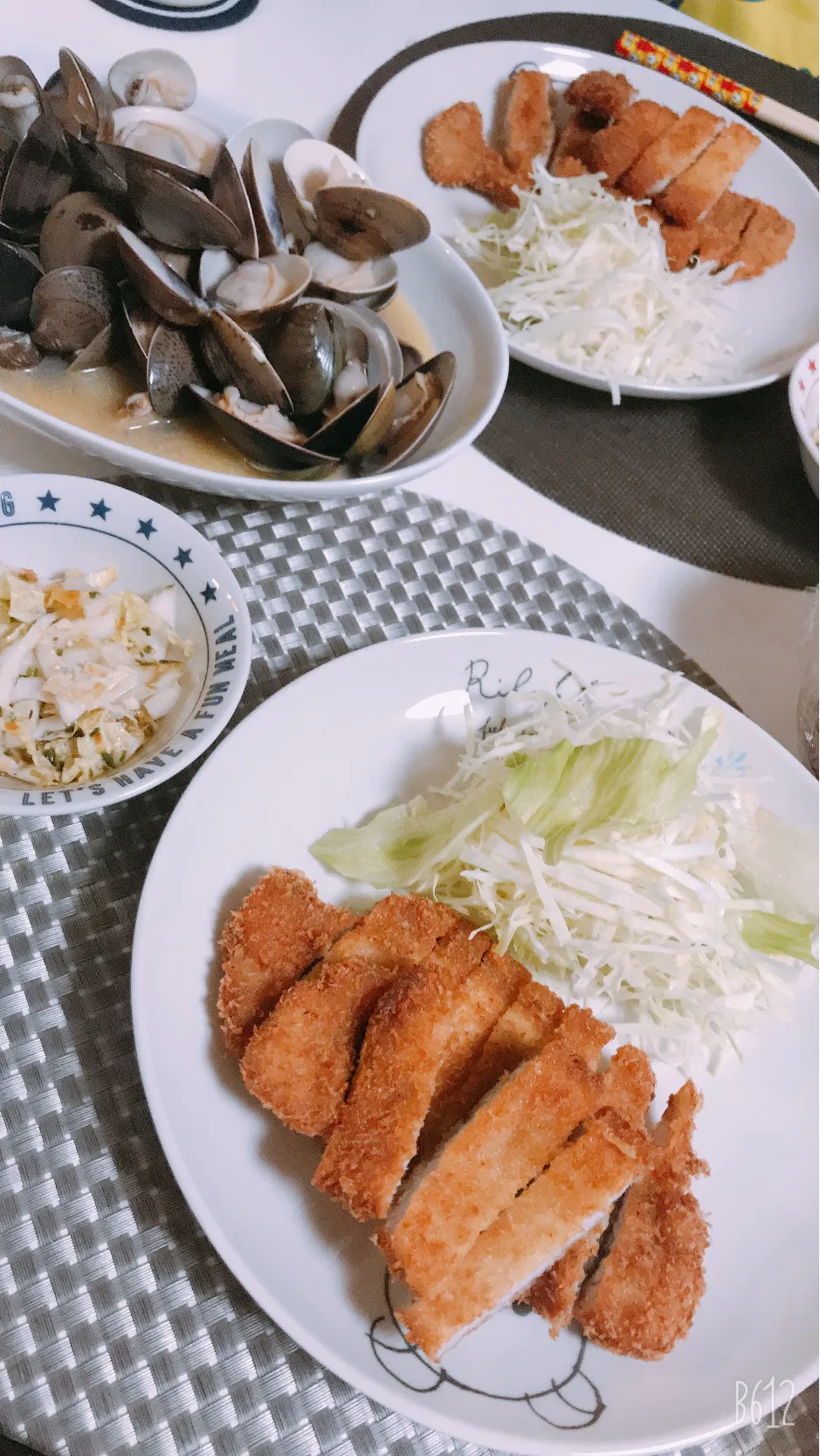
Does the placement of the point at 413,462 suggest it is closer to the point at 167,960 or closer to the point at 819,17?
the point at 167,960

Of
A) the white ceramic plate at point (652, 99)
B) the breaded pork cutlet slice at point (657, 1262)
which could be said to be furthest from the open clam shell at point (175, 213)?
the breaded pork cutlet slice at point (657, 1262)

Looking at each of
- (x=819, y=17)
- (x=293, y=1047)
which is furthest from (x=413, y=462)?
Result: (x=819, y=17)

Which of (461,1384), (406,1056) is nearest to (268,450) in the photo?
(406,1056)

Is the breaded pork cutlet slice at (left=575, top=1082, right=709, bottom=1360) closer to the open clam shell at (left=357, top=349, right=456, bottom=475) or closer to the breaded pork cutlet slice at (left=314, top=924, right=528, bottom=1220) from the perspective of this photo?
the breaded pork cutlet slice at (left=314, top=924, right=528, bottom=1220)

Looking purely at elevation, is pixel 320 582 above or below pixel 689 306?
below

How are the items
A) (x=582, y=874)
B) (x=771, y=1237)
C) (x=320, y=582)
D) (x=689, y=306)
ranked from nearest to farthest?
(x=771, y=1237) → (x=582, y=874) → (x=320, y=582) → (x=689, y=306)

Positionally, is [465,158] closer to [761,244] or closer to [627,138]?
[627,138]
